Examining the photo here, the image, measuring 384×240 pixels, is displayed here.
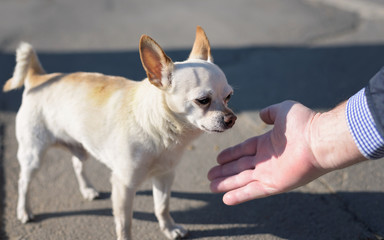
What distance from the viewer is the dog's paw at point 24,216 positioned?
272cm

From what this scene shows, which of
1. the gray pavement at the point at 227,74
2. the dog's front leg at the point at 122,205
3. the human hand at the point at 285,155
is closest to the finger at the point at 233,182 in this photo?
the human hand at the point at 285,155

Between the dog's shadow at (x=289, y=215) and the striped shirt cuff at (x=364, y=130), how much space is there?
3.26ft

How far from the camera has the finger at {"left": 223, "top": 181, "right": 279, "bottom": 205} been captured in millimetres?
2141

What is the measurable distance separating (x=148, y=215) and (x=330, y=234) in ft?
4.37

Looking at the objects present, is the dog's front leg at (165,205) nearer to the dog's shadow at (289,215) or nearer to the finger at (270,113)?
the dog's shadow at (289,215)

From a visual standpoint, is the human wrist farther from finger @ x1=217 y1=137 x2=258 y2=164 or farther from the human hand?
finger @ x1=217 y1=137 x2=258 y2=164

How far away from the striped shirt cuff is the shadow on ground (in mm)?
2153

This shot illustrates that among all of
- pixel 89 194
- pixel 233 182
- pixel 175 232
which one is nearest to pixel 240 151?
pixel 233 182

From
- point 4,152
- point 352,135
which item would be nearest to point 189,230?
point 352,135

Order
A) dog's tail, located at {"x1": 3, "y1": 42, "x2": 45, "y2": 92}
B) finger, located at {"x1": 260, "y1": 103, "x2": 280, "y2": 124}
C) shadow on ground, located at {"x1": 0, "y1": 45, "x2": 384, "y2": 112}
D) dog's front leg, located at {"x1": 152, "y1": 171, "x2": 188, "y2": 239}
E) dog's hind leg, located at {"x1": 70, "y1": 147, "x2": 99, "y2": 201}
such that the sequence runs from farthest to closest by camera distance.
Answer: shadow on ground, located at {"x1": 0, "y1": 45, "x2": 384, "y2": 112} → dog's hind leg, located at {"x1": 70, "y1": 147, "x2": 99, "y2": 201} → dog's tail, located at {"x1": 3, "y1": 42, "x2": 45, "y2": 92} → dog's front leg, located at {"x1": 152, "y1": 171, "x2": 188, "y2": 239} → finger, located at {"x1": 260, "y1": 103, "x2": 280, "y2": 124}

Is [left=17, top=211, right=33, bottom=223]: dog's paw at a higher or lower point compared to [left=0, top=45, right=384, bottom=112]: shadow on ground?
lower

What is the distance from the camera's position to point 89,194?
2.96m

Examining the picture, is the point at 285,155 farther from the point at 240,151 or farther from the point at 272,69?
the point at 272,69

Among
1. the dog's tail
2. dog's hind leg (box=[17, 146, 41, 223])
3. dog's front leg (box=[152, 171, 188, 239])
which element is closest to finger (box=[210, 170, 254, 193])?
dog's front leg (box=[152, 171, 188, 239])
